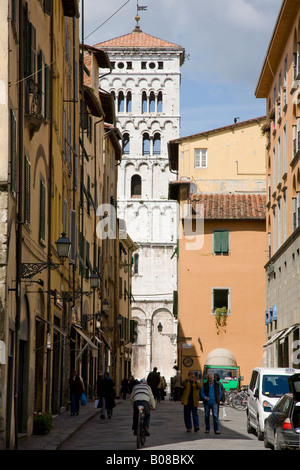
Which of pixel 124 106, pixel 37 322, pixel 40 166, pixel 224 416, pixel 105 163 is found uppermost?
pixel 124 106

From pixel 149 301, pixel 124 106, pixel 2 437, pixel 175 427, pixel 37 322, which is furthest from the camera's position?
pixel 124 106

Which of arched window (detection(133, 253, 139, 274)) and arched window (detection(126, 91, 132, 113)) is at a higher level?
arched window (detection(126, 91, 132, 113))

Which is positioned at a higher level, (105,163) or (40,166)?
(105,163)

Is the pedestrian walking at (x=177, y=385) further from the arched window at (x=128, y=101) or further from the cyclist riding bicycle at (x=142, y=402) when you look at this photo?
the arched window at (x=128, y=101)

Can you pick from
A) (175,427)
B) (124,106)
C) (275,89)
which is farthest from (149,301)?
(175,427)

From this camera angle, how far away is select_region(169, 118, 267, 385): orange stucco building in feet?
157

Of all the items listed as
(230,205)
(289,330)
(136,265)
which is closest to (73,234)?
(289,330)

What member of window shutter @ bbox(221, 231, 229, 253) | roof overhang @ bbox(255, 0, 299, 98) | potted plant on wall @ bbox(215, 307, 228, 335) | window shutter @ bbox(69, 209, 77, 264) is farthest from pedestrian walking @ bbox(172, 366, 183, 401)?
window shutter @ bbox(69, 209, 77, 264)

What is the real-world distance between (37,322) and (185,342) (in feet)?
93.0

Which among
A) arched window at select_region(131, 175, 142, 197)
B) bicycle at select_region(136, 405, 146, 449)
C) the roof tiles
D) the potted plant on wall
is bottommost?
bicycle at select_region(136, 405, 146, 449)

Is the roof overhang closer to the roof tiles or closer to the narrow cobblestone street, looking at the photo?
the roof tiles

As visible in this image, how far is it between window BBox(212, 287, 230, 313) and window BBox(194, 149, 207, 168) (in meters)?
7.37

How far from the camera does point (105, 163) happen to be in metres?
45.9

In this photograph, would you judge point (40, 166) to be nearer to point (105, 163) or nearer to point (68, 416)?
point (68, 416)
